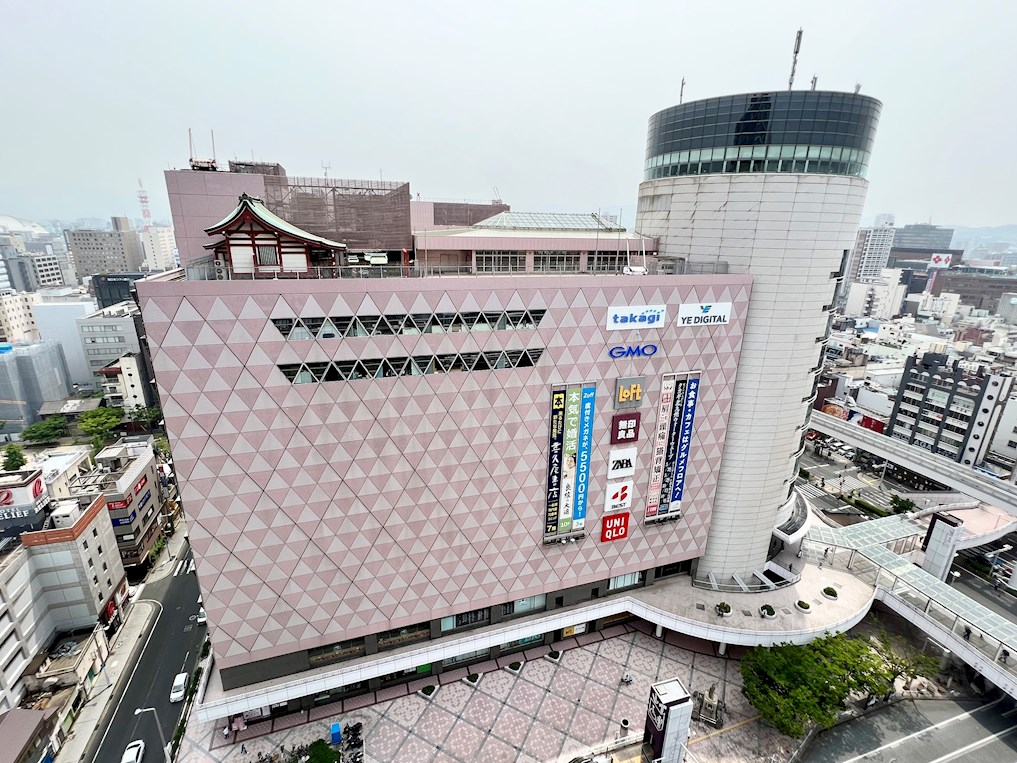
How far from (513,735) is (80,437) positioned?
77.5m

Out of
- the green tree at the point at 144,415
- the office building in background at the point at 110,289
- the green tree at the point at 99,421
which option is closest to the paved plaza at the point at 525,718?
the green tree at the point at 99,421

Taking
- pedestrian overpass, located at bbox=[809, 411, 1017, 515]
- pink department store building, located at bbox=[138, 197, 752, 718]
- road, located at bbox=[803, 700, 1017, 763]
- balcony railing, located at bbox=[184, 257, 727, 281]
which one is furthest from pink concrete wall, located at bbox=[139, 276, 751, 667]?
pedestrian overpass, located at bbox=[809, 411, 1017, 515]

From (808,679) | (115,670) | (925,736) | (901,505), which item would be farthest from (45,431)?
(901,505)

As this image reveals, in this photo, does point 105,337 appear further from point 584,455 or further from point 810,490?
point 810,490

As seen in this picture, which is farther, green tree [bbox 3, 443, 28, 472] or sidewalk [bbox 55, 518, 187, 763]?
green tree [bbox 3, 443, 28, 472]

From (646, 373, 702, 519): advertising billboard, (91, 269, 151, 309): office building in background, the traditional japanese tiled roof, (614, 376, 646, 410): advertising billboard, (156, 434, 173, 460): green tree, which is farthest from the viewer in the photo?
(91, 269, 151, 309): office building in background

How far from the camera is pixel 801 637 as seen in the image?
30.8m

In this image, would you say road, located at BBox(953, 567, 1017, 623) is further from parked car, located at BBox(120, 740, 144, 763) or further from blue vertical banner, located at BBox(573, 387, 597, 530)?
parked car, located at BBox(120, 740, 144, 763)

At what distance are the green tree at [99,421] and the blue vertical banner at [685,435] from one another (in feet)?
247

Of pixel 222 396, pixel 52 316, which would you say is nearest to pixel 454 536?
pixel 222 396

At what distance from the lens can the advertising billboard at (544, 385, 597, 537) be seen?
1087 inches

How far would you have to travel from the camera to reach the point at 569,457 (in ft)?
94.3

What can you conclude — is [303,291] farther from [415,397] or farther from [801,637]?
[801,637]

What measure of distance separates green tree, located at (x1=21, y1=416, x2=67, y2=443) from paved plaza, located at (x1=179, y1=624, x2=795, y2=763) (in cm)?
6132
